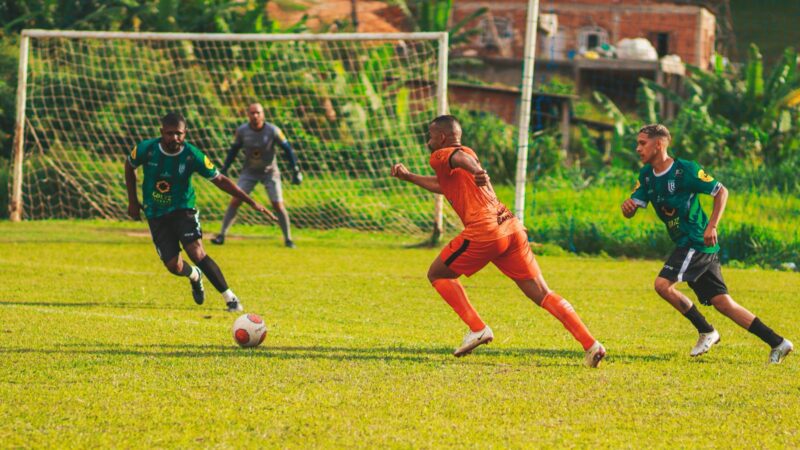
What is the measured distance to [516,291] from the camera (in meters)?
12.6

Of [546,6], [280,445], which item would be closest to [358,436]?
[280,445]

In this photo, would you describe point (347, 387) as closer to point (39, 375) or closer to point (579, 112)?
point (39, 375)

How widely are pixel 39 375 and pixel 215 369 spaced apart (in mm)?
1084

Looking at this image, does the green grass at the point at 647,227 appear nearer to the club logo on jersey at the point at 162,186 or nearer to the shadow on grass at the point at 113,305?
the shadow on grass at the point at 113,305

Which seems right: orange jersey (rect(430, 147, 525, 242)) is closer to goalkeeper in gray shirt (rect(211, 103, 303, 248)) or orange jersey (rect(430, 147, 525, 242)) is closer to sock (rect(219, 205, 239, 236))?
goalkeeper in gray shirt (rect(211, 103, 303, 248))

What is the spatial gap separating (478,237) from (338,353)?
1313 mm

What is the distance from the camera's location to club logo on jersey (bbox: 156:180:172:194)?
32.8 ft

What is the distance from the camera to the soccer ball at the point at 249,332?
27.2 feet

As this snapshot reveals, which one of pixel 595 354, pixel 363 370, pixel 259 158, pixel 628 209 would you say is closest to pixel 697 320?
A: pixel 628 209

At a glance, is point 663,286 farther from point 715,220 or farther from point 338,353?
point 338,353

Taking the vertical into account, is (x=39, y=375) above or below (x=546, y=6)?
above

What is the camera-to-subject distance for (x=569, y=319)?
309 inches

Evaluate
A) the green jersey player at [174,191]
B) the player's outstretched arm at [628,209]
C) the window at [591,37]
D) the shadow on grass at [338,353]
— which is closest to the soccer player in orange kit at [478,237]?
the shadow on grass at [338,353]

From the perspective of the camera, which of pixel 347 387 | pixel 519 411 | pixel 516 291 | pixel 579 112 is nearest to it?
pixel 519 411
